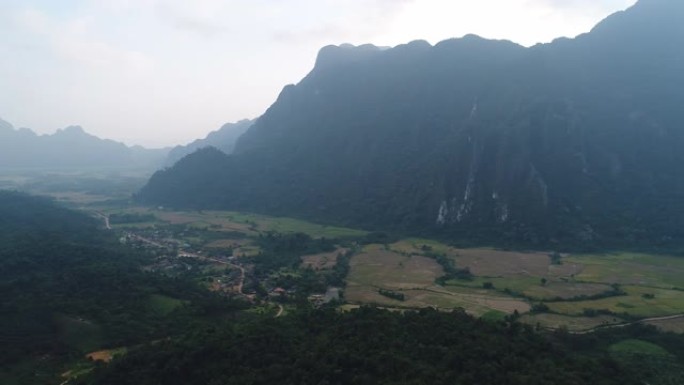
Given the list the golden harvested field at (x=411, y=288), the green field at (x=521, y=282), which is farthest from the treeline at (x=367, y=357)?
the golden harvested field at (x=411, y=288)

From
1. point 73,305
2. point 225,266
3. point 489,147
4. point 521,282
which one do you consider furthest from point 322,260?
point 489,147

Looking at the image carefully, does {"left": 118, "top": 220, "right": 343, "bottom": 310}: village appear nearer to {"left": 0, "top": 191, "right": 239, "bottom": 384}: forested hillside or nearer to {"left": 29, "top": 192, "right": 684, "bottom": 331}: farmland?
{"left": 29, "top": 192, "right": 684, "bottom": 331}: farmland

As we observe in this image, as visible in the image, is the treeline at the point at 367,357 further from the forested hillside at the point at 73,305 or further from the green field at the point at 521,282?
the green field at the point at 521,282

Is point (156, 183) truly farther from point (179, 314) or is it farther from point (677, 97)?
point (677, 97)

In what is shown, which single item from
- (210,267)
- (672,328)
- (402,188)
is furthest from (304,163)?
(672,328)

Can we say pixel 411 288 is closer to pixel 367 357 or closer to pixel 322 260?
pixel 322 260
